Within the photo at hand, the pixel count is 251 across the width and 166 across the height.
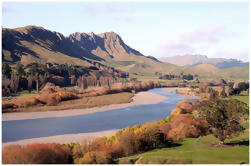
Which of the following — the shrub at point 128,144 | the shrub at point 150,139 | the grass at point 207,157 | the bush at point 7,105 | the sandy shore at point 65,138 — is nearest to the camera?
the grass at point 207,157

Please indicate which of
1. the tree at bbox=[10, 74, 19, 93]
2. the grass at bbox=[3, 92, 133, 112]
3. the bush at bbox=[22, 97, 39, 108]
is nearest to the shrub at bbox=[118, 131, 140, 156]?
the grass at bbox=[3, 92, 133, 112]

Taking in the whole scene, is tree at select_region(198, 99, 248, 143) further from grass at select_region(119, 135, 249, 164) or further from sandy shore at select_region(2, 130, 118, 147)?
sandy shore at select_region(2, 130, 118, 147)

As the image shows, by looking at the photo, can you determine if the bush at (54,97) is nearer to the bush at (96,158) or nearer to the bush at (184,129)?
the bush at (184,129)

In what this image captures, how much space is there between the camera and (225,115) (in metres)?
34.9

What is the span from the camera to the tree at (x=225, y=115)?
1341 inches

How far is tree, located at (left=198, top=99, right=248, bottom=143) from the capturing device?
34.1 metres

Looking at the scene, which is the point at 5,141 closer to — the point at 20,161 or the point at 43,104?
the point at 20,161

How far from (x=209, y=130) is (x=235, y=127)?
15932 millimetres

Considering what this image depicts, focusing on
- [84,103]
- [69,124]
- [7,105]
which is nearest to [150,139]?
[69,124]

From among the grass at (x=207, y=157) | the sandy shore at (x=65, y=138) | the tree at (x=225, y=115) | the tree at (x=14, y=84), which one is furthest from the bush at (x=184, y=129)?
the tree at (x=14, y=84)

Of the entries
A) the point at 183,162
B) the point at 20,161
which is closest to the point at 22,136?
the point at 20,161

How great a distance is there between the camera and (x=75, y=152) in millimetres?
34281

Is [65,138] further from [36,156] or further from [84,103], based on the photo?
[84,103]

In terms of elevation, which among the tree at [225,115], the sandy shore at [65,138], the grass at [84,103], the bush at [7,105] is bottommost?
the sandy shore at [65,138]
